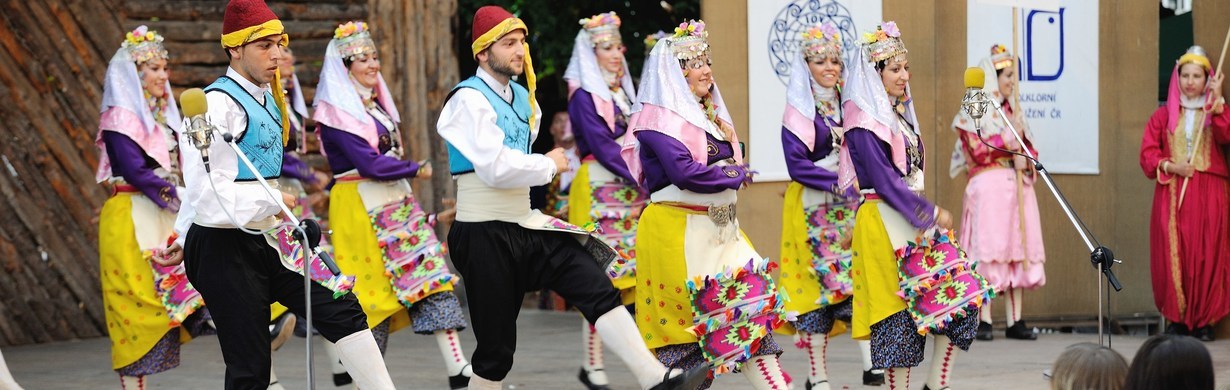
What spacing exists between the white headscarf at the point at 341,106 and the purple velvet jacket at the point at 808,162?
217cm

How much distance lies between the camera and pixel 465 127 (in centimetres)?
610

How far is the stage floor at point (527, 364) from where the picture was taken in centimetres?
839

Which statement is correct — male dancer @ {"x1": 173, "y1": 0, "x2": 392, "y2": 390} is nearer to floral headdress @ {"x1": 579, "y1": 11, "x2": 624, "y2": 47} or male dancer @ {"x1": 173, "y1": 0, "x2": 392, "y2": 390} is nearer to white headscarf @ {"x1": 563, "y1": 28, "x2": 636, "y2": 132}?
white headscarf @ {"x1": 563, "y1": 28, "x2": 636, "y2": 132}

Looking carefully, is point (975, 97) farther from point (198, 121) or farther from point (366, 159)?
point (366, 159)

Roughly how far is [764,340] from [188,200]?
2.35m

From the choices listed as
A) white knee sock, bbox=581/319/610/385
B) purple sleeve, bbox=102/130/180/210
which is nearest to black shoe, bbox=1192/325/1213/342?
white knee sock, bbox=581/319/610/385

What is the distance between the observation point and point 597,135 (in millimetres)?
8672

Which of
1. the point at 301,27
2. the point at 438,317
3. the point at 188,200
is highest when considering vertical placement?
the point at 301,27

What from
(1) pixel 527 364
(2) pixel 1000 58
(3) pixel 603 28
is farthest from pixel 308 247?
(2) pixel 1000 58

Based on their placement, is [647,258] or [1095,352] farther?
[647,258]

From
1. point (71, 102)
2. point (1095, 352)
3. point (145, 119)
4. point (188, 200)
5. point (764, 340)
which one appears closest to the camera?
point (1095, 352)

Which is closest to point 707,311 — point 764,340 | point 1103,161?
point 764,340

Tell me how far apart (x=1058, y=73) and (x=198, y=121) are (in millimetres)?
7018

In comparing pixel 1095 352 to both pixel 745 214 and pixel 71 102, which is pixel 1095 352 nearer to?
pixel 745 214
